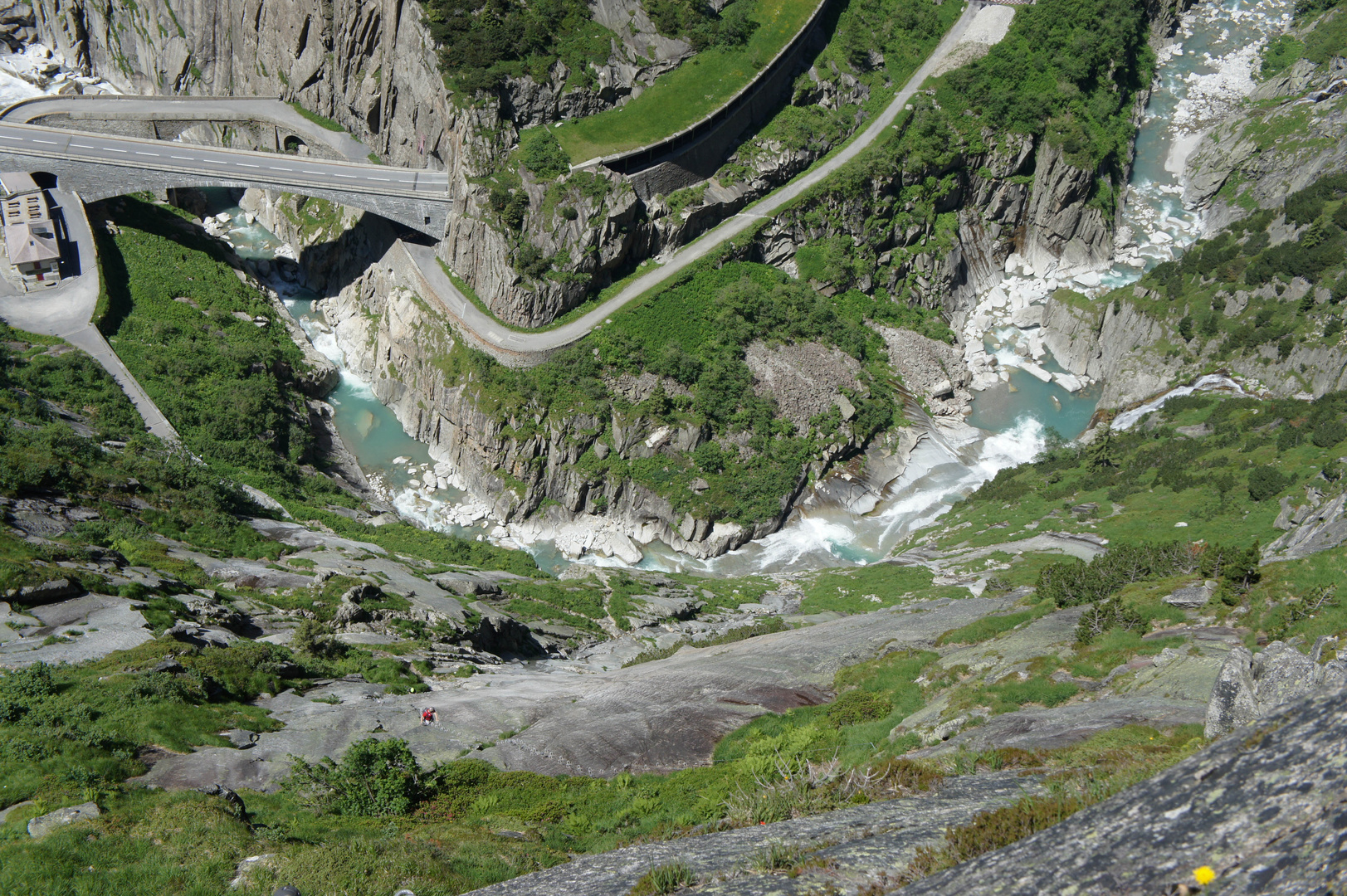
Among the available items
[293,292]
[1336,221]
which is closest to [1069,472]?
[1336,221]

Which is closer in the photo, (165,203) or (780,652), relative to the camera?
(780,652)

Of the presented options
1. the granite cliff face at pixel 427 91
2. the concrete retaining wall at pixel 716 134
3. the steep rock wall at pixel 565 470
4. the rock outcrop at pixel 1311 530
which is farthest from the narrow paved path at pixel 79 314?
the rock outcrop at pixel 1311 530

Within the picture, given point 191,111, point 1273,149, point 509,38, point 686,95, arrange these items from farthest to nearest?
point 191,111
point 1273,149
point 686,95
point 509,38

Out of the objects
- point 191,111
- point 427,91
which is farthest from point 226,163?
point 427,91

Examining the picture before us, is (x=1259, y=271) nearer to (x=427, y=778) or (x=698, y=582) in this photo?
(x=698, y=582)

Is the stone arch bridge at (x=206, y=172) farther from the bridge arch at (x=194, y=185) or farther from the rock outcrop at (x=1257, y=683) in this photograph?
the rock outcrop at (x=1257, y=683)

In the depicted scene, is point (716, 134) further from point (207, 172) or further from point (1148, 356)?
point (207, 172)
